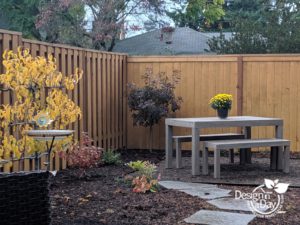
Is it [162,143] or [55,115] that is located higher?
[55,115]

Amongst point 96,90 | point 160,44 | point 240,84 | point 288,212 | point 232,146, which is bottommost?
point 288,212

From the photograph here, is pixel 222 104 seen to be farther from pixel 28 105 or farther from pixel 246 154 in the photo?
pixel 28 105

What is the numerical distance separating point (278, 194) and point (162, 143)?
482 centimetres

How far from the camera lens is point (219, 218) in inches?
208

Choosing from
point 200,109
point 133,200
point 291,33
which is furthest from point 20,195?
point 291,33

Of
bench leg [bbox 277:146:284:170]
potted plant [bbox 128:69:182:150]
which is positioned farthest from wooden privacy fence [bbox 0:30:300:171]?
bench leg [bbox 277:146:284:170]

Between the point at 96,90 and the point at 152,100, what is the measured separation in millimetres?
1073

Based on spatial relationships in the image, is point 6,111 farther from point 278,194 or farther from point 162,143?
point 162,143

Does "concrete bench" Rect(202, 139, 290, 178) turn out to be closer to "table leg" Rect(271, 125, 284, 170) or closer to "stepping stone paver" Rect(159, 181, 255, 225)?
"table leg" Rect(271, 125, 284, 170)

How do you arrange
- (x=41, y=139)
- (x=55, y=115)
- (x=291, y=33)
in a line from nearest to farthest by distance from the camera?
1. (x=41, y=139)
2. (x=55, y=115)
3. (x=291, y=33)

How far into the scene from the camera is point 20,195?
172 inches
